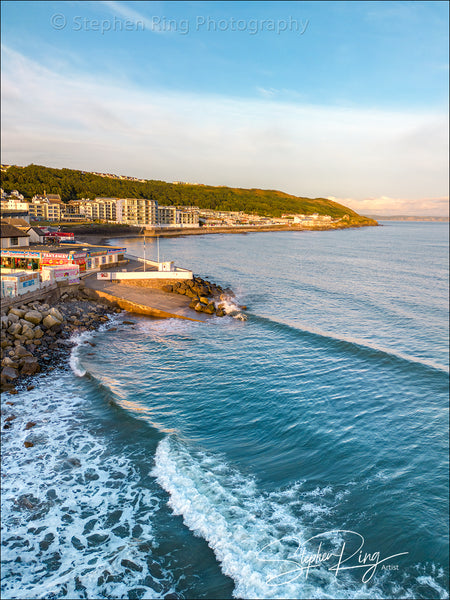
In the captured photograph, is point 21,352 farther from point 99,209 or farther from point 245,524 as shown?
point 99,209

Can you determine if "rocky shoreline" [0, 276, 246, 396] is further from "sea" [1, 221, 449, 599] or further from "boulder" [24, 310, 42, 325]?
"sea" [1, 221, 449, 599]

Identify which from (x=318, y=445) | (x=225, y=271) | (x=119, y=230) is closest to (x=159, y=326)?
(x=318, y=445)

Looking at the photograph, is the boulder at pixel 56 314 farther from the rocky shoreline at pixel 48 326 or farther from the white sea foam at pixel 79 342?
the white sea foam at pixel 79 342

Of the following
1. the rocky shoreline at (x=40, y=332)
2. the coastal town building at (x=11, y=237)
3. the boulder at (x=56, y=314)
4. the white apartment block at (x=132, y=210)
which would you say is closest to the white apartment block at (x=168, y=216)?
the white apartment block at (x=132, y=210)

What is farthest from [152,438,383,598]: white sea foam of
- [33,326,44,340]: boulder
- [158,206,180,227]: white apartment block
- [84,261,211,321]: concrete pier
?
[158,206,180,227]: white apartment block

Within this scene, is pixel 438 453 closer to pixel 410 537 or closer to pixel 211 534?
pixel 410 537

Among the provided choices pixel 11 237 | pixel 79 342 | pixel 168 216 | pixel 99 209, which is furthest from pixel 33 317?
pixel 168 216
